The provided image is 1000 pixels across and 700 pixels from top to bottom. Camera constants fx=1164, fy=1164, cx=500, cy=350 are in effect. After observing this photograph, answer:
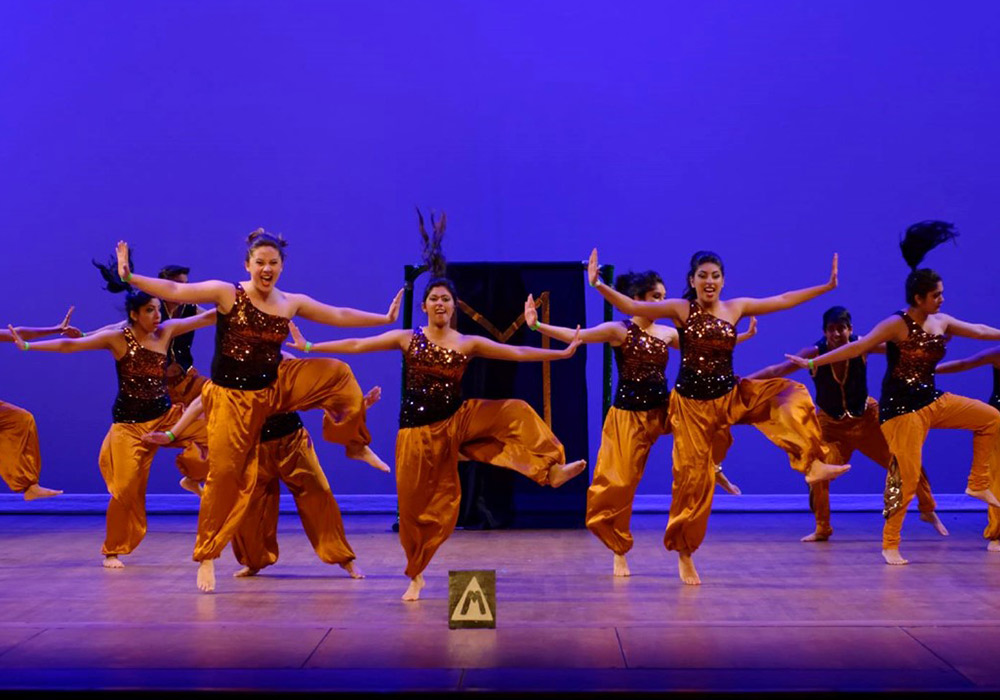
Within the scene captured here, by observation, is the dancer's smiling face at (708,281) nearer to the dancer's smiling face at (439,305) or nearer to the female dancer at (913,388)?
the female dancer at (913,388)

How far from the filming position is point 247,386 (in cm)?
508

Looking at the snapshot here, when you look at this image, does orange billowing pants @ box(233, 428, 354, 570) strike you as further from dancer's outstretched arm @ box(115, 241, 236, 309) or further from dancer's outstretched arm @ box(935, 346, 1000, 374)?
dancer's outstretched arm @ box(935, 346, 1000, 374)

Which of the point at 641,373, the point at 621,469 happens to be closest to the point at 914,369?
the point at 641,373

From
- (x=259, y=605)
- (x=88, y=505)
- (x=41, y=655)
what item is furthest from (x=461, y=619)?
(x=88, y=505)

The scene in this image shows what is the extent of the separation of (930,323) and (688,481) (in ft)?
5.35

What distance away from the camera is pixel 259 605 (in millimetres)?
4734

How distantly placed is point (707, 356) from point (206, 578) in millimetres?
2420

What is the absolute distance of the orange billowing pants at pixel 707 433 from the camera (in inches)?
203

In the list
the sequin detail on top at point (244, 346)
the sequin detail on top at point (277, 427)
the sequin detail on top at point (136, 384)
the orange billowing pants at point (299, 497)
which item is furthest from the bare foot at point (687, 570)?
the sequin detail on top at point (136, 384)

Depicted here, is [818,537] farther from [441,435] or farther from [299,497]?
[299,497]

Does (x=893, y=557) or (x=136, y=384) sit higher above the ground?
(x=136, y=384)

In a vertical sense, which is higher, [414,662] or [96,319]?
[96,319]

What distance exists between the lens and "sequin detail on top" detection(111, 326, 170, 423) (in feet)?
19.7

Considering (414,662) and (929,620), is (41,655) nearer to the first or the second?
(414,662)
